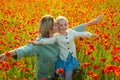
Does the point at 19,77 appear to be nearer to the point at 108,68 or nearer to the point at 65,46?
the point at 65,46

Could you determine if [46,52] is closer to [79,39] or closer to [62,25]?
[62,25]

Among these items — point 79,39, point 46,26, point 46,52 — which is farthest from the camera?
point 79,39

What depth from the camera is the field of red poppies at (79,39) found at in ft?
14.7

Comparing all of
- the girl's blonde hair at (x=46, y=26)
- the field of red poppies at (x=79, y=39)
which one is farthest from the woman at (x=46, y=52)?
the field of red poppies at (x=79, y=39)

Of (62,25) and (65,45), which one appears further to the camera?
(65,45)

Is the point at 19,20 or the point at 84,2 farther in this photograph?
the point at 84,2

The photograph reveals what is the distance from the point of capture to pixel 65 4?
1133cm

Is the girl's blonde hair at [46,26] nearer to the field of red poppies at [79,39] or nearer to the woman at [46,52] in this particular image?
the woman at [46,52]

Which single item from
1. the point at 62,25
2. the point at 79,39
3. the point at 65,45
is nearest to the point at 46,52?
the point at 65,45

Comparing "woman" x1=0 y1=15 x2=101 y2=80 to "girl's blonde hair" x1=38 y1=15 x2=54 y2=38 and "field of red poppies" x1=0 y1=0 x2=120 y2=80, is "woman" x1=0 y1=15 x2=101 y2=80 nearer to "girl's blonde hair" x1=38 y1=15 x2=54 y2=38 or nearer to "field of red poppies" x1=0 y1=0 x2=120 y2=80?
"girl's blonde hair" x1=38 y1=15 x2=54 y2=38

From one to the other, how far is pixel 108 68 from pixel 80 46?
2048 millimetres

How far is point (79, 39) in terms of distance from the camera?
586cm

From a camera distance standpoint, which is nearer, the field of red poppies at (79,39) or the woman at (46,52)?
Answer: the field of red poppies at (79,39)

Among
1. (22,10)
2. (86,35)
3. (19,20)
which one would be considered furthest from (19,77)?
A: (22,10)
